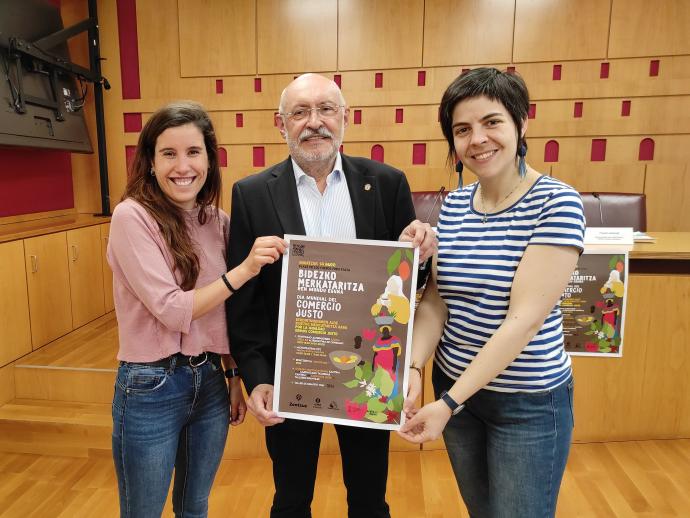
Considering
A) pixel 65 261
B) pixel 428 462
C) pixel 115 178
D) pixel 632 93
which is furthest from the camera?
pixel 115 178

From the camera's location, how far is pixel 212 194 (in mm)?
1293

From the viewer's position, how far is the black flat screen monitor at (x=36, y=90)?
3170 mm

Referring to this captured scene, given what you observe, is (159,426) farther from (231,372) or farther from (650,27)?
(650,27)

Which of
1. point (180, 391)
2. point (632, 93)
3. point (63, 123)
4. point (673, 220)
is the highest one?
point (632, 93)

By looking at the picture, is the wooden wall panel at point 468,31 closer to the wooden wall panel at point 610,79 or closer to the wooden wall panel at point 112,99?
the wooden wall panel at point 610,79

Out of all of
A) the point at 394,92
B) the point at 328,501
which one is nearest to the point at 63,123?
the point at 394,92

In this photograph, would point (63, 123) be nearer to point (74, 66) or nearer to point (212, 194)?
point (74, 66)

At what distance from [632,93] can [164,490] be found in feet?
15.1

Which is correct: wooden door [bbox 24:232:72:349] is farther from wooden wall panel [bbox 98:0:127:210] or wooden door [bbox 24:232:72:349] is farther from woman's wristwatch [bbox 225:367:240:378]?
woman's wristwatch [bbox 225:367:240:378]

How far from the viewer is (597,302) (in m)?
1.48

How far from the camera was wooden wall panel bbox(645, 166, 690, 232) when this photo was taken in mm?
4152

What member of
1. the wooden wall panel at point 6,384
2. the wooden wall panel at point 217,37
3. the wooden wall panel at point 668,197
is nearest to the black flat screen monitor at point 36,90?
the wooden wall panel at point 217,37

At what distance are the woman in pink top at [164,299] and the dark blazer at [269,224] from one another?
Result: 64 millimetres

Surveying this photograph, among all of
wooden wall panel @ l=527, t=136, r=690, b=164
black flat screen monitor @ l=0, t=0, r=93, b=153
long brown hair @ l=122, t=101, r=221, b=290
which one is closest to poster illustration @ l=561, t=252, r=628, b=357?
long brown hair @ l=122, t=101, r=221, b=290
